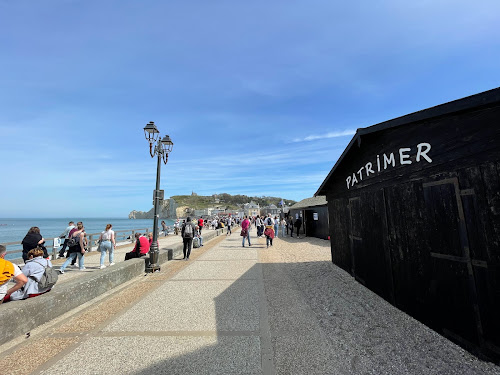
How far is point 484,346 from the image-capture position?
9.67 feet

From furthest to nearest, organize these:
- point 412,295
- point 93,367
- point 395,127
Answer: point 395,127 < point 412,295 < point 93,367

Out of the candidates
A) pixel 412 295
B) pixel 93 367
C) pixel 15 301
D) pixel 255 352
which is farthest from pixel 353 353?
pixel 15 301

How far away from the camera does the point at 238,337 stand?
353cm

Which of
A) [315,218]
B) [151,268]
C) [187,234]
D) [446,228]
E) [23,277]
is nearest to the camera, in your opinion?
[446,228]

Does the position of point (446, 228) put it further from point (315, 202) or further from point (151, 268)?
point (315, 202)

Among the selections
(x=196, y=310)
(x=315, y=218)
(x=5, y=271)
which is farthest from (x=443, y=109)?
(x=315, y=218)

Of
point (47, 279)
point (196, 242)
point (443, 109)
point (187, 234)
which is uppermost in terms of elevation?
point (443, 109)

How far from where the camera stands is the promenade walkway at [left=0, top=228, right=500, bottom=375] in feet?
9.40

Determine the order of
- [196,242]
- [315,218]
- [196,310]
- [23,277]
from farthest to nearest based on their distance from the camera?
1. [315,218]
2. [196,242]
3. [196,310]
4. [23,277]

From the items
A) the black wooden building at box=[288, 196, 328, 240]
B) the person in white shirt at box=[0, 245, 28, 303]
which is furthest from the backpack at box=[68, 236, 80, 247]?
the black wooden building at box=[288, 196, 328, 240]

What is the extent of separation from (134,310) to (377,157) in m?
6.09

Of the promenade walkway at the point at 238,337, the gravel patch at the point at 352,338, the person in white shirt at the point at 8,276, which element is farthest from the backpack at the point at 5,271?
the gravel patch at the point at 352,338

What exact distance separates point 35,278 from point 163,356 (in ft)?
9.94

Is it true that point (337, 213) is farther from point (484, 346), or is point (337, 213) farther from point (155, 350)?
point (155, 350)
